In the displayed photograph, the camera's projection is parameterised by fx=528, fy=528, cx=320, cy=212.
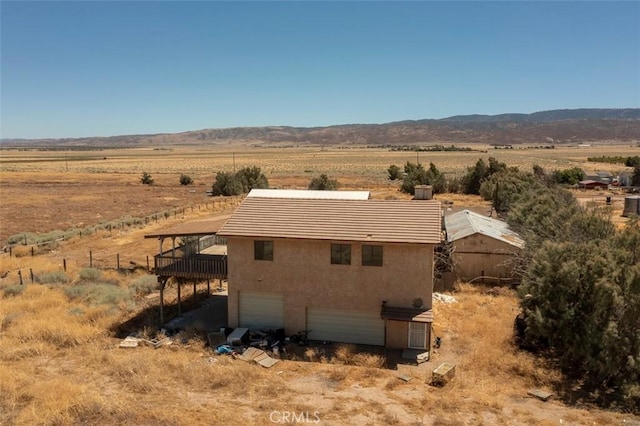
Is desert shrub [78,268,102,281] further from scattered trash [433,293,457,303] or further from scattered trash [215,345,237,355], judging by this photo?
scattered trash [433,293,457,303]

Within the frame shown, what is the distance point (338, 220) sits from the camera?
66.7 ft

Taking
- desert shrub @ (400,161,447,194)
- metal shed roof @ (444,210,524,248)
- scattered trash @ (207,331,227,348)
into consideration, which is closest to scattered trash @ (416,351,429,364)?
scattered trash @ (207,331,227,348)

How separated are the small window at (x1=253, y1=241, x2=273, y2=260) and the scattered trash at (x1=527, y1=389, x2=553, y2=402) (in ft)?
32.8

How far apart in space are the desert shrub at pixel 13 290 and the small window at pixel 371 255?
16973 mm

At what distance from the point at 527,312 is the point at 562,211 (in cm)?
1345

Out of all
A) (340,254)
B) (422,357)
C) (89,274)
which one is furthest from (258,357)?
(89,274)

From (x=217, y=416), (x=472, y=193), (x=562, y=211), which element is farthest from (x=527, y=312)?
(x=472, y=193)

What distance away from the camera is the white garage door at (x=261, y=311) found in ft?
67.3

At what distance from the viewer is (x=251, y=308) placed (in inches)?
816

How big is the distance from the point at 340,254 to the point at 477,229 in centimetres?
1084

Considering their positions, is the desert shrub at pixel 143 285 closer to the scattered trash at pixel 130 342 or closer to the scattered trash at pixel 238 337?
the scattered trash at pixel 130 342

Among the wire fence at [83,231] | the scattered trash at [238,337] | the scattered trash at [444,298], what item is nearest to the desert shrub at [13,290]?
the wire fence at [83,231]

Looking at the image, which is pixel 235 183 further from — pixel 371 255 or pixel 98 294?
pixel 371 255

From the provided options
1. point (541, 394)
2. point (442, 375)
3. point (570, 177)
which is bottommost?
point (541, 394)
